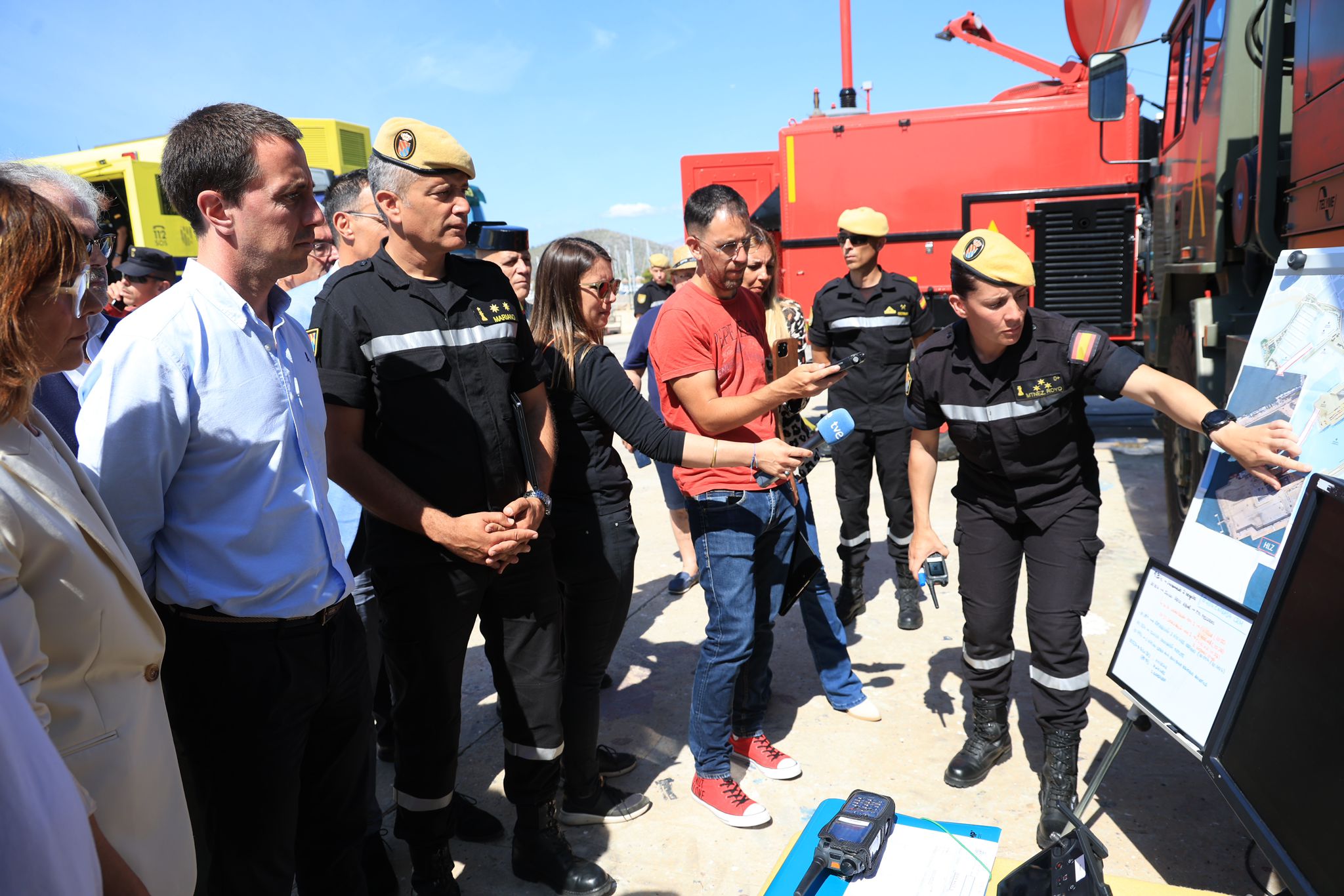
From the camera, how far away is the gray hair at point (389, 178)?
2.28m

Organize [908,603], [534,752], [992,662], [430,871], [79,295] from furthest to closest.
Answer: [908,603], [992,662], [534,752], [430,871], [79,295]

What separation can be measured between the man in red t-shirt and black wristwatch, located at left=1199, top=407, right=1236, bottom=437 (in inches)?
40.4

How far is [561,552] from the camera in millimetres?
2971

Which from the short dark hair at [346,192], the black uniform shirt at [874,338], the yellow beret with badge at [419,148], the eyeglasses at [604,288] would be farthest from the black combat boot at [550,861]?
the black uniform shirt at [874,338]

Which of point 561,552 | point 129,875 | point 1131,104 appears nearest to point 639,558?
point 561,552

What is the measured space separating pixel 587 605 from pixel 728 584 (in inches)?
19.9

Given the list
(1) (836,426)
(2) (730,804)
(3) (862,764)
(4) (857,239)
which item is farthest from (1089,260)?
(2) (730,804)

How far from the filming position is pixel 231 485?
5.98 feet

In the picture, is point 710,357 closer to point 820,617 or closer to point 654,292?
point 820,617

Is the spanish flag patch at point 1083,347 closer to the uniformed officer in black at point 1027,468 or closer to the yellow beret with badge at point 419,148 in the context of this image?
the uniformed officer in black at point 1027,468

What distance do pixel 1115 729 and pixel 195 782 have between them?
319cm

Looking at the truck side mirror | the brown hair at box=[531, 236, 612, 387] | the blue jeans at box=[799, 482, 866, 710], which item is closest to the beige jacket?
the brown hair at box=[531, 236, 612, 387]

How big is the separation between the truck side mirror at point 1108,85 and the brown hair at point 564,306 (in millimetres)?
3062

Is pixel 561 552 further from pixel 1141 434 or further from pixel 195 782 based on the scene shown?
pixel 1141 434
